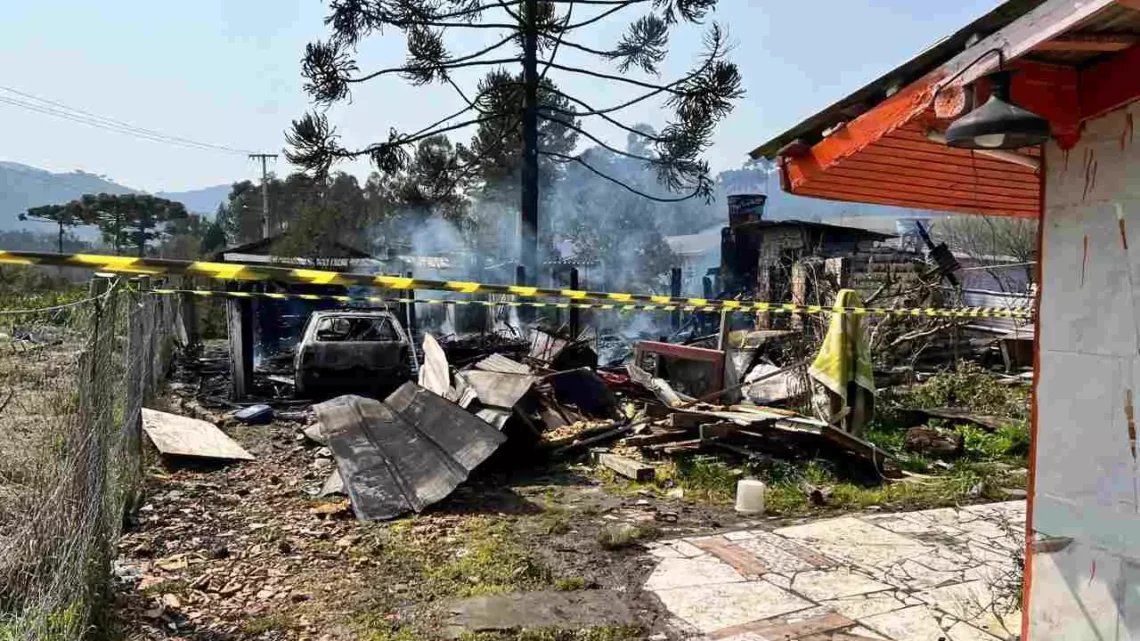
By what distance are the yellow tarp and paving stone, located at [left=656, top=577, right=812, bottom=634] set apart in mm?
3891

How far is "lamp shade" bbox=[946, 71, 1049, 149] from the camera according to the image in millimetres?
2373

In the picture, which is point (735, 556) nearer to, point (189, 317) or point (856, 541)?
point (856, 541)

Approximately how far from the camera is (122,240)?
1839 inches

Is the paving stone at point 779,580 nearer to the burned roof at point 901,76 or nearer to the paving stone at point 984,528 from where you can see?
the paving stone at point 984,528

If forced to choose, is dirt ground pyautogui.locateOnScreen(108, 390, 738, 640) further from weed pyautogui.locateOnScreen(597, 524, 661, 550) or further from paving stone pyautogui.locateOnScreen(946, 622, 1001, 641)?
paving stone pyautogui.locateOnScreen(946, 622, 1001, 641)

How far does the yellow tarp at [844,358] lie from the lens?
785cm

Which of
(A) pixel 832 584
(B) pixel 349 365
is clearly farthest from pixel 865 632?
(B) pixel 349 365

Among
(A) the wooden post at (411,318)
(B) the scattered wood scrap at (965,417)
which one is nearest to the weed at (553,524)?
(B) the scattered wood scrap at (965,417)

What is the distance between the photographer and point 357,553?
5059 mm

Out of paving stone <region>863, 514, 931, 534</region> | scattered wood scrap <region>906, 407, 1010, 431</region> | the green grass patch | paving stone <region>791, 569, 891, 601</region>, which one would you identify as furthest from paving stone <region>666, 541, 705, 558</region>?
scattered wood scrap <region>906, 407, 1010, 431</region>

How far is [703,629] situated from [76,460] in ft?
10.1

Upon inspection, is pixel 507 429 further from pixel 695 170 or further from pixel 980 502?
pixel 695 170

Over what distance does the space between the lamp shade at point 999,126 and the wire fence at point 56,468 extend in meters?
3.38

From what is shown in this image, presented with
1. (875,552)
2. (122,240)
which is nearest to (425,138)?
(875,552)
